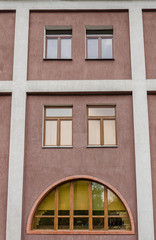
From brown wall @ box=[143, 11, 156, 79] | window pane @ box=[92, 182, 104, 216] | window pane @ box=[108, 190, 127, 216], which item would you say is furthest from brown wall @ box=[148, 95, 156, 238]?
window pane @ box=[92, 182, 104, 216]

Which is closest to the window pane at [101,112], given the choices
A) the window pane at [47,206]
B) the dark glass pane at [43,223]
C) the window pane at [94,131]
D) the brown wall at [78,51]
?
the window pane at [94,131]

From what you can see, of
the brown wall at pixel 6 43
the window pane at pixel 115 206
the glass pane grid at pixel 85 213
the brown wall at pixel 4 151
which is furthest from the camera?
the brown wall at pixel 6 43

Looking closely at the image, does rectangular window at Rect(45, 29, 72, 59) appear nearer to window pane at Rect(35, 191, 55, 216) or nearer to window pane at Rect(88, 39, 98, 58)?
window pane at Rect(88, 39, 98, 58)

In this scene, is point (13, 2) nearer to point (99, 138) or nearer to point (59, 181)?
point (99, 138)

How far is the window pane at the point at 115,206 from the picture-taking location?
1260 centimetres

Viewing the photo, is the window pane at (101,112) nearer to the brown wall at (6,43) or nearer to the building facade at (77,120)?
the building facade at (77,120)

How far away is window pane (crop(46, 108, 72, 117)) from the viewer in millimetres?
Result: 13734

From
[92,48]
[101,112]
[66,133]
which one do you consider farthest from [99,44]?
[66,133]

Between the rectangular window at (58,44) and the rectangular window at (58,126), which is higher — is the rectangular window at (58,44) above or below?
above

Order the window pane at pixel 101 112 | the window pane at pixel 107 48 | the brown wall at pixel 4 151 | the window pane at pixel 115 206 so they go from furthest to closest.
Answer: the window pane at pixel 107 48, the window pane at pixel 101 112, the window pane at pixel 115 206, the brown wall at pixel 4 151

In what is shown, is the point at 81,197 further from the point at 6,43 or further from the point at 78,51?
the point at 6,43

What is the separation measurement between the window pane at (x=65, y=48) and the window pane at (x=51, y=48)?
33 cm

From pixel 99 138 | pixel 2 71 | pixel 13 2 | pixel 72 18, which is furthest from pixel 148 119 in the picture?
pixel 13 2

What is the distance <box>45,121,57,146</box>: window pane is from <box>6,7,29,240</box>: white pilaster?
3.48ft
